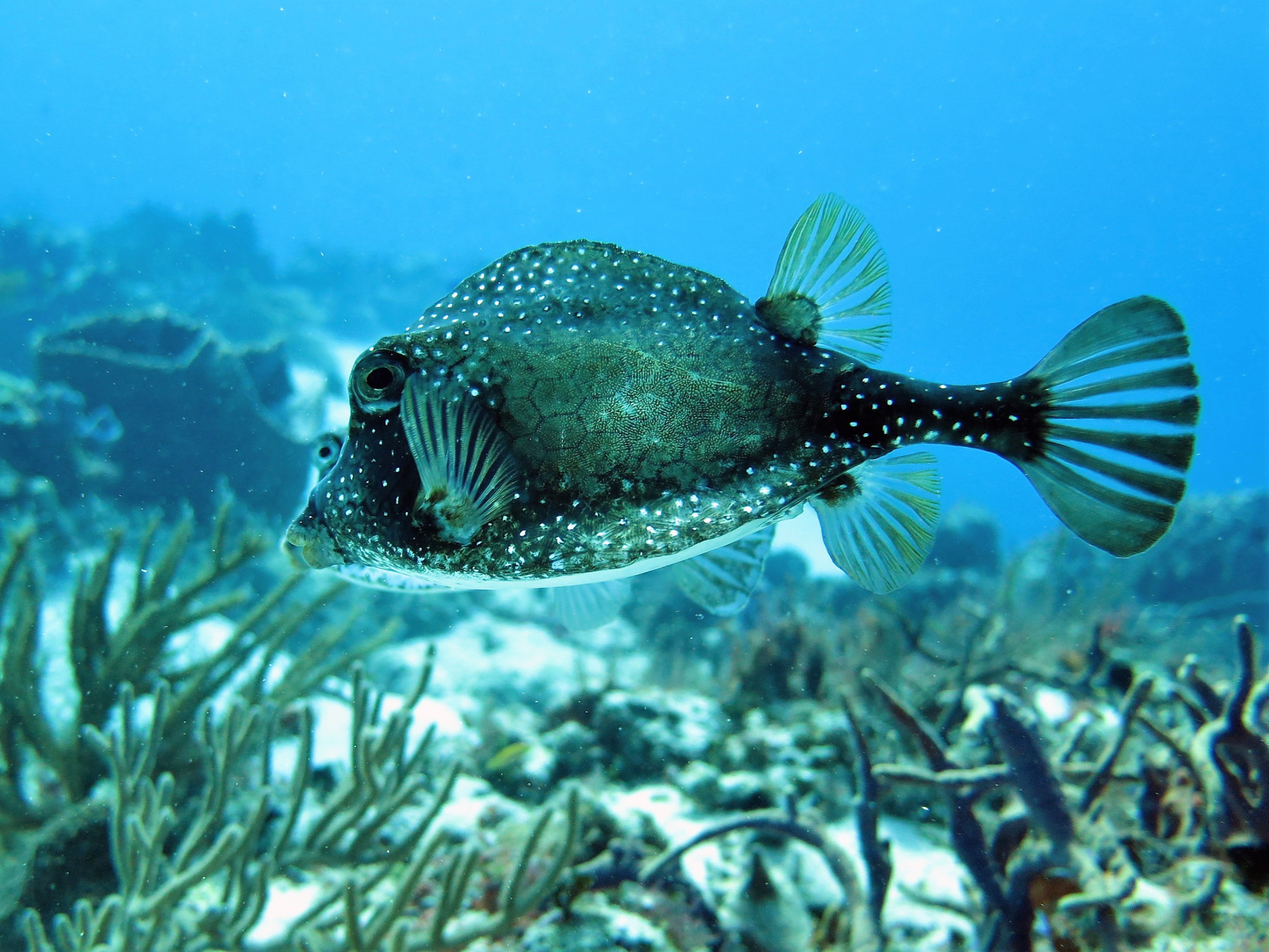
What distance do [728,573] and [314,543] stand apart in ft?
3.11

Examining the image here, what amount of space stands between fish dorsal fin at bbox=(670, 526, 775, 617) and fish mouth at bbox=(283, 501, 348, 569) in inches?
30.9

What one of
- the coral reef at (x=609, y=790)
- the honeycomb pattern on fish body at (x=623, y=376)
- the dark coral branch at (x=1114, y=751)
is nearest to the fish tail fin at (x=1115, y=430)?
the honeycomb pattern on fish body at (x=623, y=376)

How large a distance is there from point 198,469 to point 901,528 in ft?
34.3

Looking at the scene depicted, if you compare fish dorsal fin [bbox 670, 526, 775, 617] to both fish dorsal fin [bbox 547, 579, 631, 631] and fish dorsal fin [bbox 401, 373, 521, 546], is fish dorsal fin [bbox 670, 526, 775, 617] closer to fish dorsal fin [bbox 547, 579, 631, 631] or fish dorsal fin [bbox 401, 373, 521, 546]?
fish dorsal fin [bbox 547, 579, 631, 631]

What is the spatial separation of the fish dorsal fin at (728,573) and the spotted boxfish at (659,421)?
32 cm

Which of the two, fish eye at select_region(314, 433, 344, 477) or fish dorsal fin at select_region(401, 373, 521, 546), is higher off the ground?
fish eye at select_region(314, 433, 344, 477)

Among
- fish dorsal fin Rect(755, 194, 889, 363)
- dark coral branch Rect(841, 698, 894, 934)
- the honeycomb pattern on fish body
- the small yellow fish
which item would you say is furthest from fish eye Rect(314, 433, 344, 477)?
the small yellow fish

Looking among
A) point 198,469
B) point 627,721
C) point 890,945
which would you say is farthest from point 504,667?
point 890,945

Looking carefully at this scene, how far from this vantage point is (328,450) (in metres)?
1.42

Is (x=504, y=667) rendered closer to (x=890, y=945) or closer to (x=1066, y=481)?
(x=890, y=945)

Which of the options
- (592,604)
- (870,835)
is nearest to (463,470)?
(592,604)

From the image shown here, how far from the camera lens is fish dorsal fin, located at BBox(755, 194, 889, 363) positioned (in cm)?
139

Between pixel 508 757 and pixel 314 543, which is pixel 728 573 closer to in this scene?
pixel 314 543

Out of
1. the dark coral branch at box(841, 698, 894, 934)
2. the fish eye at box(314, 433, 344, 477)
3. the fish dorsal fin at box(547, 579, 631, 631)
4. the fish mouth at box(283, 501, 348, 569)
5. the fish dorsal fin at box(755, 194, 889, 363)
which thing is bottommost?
the dark coral branch at box(841, 698, 894, 934)
